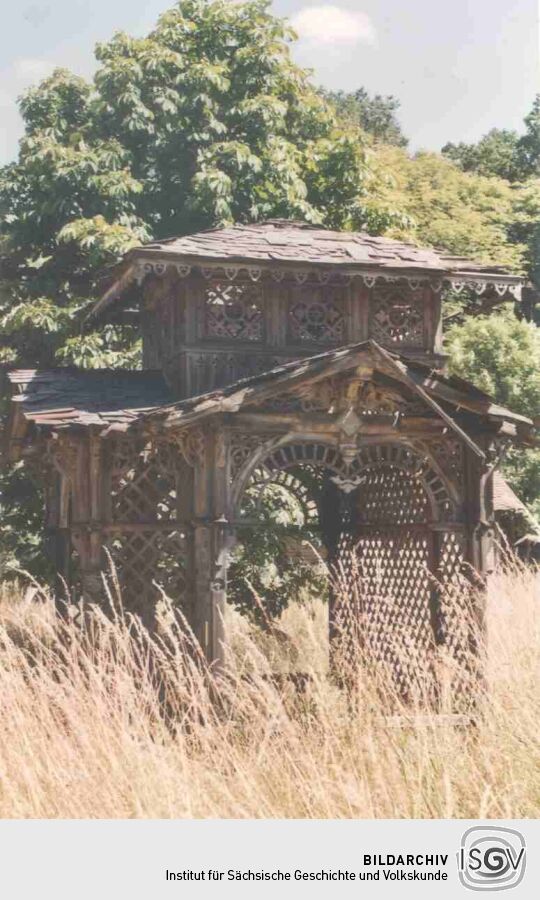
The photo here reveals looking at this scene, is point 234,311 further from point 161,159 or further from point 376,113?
point 376,113

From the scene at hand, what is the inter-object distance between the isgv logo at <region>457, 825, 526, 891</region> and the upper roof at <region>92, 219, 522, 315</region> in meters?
6.93

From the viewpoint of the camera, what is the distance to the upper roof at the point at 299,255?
11500 mm

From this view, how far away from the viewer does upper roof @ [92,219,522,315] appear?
11.5m

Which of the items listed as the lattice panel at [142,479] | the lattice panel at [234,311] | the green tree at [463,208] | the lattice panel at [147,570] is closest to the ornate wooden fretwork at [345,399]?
the lattice panel at [142,479]

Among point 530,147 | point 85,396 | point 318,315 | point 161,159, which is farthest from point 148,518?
point 530,147

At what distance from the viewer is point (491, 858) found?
18.9ft

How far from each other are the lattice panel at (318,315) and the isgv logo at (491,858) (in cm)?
715

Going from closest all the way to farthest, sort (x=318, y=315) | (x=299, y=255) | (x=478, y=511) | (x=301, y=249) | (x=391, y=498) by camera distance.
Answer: (x=478, y=511), (x=299, y=255), (x=301, y=249), (x=318, y=315), (x=391, y=498)

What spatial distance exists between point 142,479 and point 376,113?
32.4 metres

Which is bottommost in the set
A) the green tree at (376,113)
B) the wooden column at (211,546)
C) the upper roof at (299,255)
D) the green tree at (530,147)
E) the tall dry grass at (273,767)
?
the tall dry grass at (273,767)

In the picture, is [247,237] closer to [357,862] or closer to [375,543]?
[375,543]

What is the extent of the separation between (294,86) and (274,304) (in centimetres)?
1002

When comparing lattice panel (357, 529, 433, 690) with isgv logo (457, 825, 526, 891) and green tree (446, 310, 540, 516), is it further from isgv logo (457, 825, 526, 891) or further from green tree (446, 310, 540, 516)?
green tree (446, 310, 540, 516)

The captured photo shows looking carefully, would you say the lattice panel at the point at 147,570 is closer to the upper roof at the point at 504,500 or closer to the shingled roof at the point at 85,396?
the shingled roof at the point at 85,396
